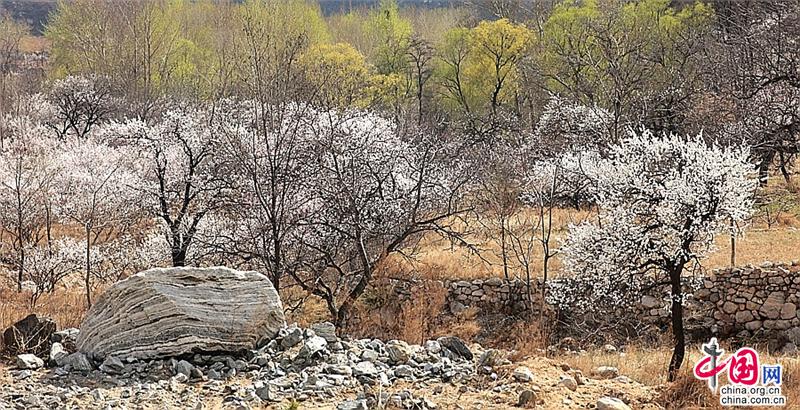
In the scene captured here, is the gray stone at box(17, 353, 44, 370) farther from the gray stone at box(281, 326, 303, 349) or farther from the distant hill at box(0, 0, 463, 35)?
the distant hill at box(0, 0, 463, 35)

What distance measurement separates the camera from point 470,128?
30203 mm

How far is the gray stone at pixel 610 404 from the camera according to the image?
5590mm

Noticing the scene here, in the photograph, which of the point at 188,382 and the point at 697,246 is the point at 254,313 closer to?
the point at 188,382

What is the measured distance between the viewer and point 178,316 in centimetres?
679

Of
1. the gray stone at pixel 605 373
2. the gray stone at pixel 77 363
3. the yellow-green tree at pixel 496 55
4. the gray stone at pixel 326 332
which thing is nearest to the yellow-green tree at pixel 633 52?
the yellow-green tree at pixel 496 55

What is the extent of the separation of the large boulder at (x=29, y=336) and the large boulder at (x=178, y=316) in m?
0.41

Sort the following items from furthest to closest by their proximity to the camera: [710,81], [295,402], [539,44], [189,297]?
1. [539,44]
2. [710,81]
3. [189,297]
4. [295,402]

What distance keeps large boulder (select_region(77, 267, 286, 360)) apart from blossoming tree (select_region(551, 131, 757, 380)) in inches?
155

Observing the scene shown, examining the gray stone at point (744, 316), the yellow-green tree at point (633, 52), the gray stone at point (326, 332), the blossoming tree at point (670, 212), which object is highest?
the yellow-green tree at point (633, 52)

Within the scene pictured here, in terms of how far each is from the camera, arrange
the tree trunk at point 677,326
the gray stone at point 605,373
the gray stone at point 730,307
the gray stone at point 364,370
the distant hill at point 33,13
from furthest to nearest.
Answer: the distant hill at point 33,13 → the gray stone at point 730,307 → the tree trunk at point 677,326 → the gray stone at point 605,373 → the gray stone at point 364,370

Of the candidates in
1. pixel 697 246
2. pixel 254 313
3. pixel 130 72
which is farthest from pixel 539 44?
pixel 254 313

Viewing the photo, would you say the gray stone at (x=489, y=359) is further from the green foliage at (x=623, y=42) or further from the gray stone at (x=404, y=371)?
the green foliage at (x=623, y=42)

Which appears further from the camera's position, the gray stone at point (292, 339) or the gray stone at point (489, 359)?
the gray stone at point (292, 339)

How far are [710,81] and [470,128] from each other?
36.6ft
